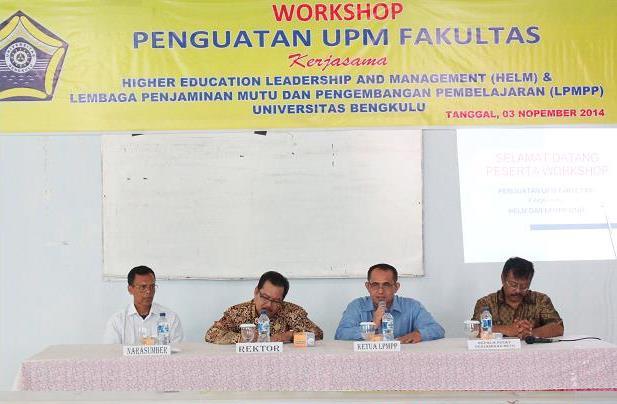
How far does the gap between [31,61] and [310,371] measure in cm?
221

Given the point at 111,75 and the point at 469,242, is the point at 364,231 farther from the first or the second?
the point at 111,75

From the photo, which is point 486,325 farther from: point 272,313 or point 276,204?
point 276,204

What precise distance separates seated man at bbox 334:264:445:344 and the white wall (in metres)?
0.70

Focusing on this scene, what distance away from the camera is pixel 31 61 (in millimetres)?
4484

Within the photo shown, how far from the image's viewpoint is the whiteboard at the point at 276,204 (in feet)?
16.5

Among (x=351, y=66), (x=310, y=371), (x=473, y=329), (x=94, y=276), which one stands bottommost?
(x=310, y=371)

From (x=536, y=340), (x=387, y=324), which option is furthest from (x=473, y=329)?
(x=387, y=324)

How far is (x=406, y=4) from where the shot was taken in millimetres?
4391

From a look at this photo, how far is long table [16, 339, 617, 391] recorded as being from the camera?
3525 millimetres

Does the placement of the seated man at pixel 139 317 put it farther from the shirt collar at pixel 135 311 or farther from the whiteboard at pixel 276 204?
the whiteboard at pixel 276 204

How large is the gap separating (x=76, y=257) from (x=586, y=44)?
3.06 metres

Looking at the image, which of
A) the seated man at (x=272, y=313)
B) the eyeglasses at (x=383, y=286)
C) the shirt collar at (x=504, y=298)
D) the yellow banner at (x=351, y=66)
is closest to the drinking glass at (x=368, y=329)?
the seated man at (x=272, y=313)

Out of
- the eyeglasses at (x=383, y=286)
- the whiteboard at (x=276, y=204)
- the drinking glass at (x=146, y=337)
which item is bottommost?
the drinking glass at (x=146, y=337)

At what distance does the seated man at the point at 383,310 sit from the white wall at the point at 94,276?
70cm
